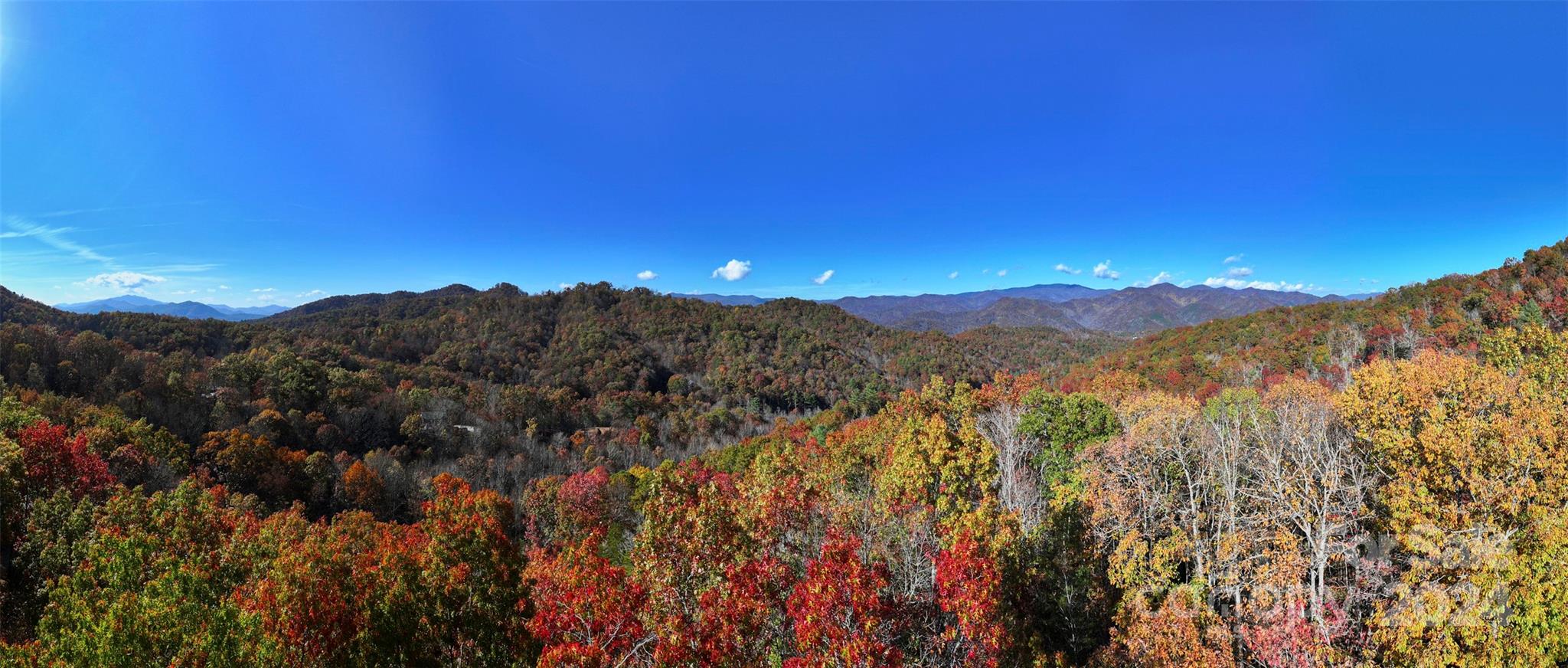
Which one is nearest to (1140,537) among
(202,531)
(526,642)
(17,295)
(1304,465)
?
(1304,465)

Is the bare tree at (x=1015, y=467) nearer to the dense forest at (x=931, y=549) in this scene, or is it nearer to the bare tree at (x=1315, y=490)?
the dense forest at (x=931, y=549)

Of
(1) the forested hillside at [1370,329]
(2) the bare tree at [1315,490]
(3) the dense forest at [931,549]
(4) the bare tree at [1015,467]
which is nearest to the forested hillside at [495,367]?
(3) the dense forest at [931,549]

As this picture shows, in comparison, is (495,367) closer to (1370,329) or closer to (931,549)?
(931,549)

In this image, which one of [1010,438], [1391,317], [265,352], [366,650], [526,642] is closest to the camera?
[366,650]

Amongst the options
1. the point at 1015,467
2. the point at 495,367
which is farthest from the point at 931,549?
the point at 495,367

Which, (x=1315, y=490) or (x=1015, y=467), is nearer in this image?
(x=1315, y=490)

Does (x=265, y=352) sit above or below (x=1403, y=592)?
above

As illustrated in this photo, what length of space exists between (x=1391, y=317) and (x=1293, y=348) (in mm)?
9633

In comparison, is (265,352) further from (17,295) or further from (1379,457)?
(1379,457)

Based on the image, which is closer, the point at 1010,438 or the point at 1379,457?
the point at 1379,457

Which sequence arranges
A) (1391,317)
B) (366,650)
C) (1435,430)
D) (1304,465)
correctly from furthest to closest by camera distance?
1. (1391,317)
2. (1304,465)
3. (1435,430)
4. (366,650)

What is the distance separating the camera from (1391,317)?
65375mm

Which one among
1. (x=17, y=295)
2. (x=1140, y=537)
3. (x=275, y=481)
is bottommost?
(x=275, y=481)

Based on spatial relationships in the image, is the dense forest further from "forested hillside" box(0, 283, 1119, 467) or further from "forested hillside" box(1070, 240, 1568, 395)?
"forested hillside" box(1070, 240, 1568, 395)
